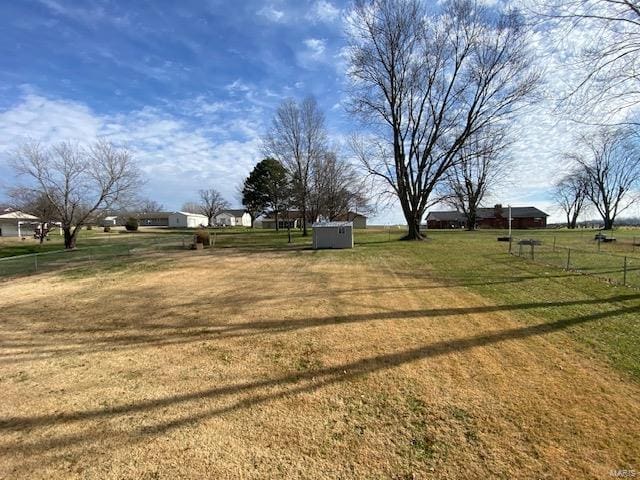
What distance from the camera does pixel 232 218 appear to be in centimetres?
9788

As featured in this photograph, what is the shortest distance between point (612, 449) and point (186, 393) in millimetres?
4277

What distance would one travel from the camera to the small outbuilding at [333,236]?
22.7 meters

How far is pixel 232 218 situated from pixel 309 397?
97658mm

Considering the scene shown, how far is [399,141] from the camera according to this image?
95.2 feet

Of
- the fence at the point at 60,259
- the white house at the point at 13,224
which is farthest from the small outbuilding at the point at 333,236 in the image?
the white house at the point at 13,224

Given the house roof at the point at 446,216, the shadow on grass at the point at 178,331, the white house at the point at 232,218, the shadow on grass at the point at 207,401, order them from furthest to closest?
the white house at the point at 232,218 → the house roof at the point at 446,216 → the shadow on grass at the point at 178,331 → the shadow on grass at the point at 207,401

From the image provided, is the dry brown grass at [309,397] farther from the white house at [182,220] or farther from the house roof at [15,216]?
the white house at [182,220]

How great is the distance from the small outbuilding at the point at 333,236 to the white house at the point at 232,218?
242 feet

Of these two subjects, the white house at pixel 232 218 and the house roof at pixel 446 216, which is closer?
the house roof at pixel 446 216

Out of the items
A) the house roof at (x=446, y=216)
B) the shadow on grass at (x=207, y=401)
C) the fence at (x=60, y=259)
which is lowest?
the shadow on grass at (x=207, y=401)

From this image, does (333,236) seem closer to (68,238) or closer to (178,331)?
(178,331)

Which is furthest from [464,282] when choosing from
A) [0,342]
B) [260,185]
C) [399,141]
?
[260,185]

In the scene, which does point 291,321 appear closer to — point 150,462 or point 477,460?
point 150,462

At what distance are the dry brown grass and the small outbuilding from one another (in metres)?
15.0
